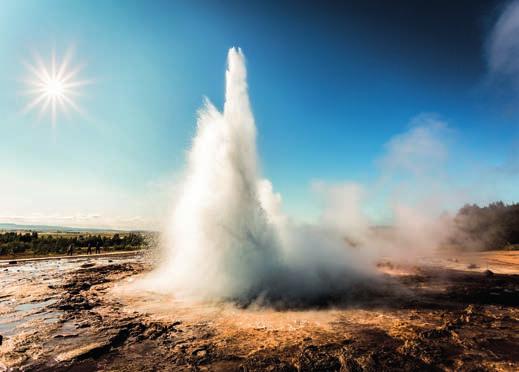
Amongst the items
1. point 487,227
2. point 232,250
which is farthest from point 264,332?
point 487,227

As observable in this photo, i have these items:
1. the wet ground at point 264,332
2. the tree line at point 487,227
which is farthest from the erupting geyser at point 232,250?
the tree line at point 487,227

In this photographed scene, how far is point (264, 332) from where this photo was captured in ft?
24.7

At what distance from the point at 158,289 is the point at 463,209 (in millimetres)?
36649

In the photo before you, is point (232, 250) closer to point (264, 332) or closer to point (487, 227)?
point (264, 332)

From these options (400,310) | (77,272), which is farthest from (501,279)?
(77,272)

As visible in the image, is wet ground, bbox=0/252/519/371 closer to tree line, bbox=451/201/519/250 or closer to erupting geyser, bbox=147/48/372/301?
erupting geyser, bbox=147/48/372/301

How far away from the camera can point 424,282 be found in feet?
47.2

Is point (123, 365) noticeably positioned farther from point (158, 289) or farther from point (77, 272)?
point (77, 272)

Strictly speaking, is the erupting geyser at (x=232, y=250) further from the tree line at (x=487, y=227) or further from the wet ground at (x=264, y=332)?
the tree line at (x=487, y=227)

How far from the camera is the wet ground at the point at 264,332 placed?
19.4 feet

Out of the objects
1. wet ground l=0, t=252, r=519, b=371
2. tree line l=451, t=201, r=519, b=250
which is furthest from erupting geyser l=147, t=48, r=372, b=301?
tree line l=451, t=201, r=519, b=250

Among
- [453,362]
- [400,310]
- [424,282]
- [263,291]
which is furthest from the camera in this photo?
[424,282]

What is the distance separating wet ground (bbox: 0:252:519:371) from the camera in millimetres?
5922

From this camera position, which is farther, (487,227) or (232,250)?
(487,227)
